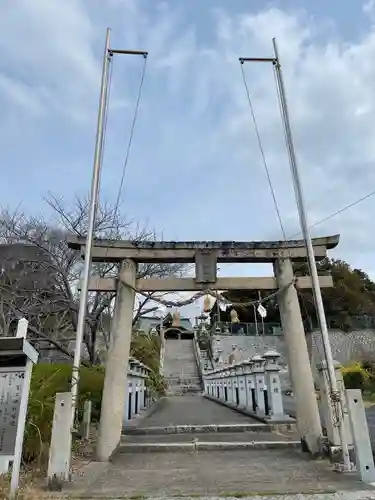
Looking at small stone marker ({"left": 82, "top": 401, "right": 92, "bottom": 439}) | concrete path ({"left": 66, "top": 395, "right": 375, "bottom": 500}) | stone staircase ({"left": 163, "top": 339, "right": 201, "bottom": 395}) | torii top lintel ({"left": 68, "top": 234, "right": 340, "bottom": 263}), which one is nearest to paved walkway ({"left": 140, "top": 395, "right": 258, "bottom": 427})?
small stone marker ({"left": 82, "top": 401, "right": 92, "bottom": 439})

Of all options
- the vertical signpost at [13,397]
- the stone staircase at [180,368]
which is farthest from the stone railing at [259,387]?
the stone staircase at [180,368]

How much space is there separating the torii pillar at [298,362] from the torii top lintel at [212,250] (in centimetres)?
27

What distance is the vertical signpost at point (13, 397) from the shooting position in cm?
449

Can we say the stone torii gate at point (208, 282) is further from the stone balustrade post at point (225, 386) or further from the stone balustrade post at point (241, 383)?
the stone balustrade post at point (225, 386)

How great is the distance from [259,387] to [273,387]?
1.19 meters

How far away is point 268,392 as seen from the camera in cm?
1054

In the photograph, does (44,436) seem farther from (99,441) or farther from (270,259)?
(270,259)

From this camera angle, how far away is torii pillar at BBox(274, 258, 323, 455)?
687 centimetres

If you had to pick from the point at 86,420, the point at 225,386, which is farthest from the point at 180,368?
the point at 86,420

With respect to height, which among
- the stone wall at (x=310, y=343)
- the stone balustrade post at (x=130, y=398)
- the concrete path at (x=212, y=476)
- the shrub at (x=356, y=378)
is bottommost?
the concrete path at (x=212, y=476)

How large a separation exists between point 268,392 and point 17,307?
932 cm

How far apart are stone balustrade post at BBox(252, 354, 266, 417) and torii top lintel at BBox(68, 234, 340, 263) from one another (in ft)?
13.4

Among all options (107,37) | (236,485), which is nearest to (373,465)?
(236,485)

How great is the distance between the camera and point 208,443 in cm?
796
